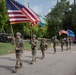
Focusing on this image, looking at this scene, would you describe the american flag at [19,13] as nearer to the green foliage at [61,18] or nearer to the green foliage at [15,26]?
the green foliage at [15,26]

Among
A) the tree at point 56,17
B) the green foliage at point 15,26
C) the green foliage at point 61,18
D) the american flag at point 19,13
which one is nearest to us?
the american flag at point 19,13

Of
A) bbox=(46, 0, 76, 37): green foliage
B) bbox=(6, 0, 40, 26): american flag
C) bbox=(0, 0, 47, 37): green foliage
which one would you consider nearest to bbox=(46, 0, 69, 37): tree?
bbox=(46, 0, 76, 37): green foliage

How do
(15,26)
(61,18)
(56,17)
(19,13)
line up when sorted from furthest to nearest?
(56,17) → (61,18) → (15,26) → (19,13)

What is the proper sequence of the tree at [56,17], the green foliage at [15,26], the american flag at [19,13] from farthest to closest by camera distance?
the tree at [56,17]
the green foliage at [15,26]
the american flag at [19,13]

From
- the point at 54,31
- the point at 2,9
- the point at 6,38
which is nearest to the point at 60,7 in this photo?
the point at 54,31

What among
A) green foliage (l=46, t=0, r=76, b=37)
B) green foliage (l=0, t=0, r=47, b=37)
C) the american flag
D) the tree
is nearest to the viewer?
the american flag

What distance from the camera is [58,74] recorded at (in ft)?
45.2

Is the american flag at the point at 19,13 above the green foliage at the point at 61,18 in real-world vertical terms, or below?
below

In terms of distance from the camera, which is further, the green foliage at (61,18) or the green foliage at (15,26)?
the green foliage at (61,18)

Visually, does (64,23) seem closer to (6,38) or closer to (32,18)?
(6,38)

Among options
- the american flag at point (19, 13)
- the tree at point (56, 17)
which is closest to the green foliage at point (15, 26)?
the american flag at point (19, 13)

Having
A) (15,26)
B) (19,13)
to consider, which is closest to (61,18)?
(15,26)

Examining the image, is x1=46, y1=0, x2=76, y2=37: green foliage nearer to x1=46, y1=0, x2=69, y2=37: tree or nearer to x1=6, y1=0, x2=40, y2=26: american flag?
x1=46, y1=0, x2=69, y2=37: tree

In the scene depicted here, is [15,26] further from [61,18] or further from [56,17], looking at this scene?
[56,17]
